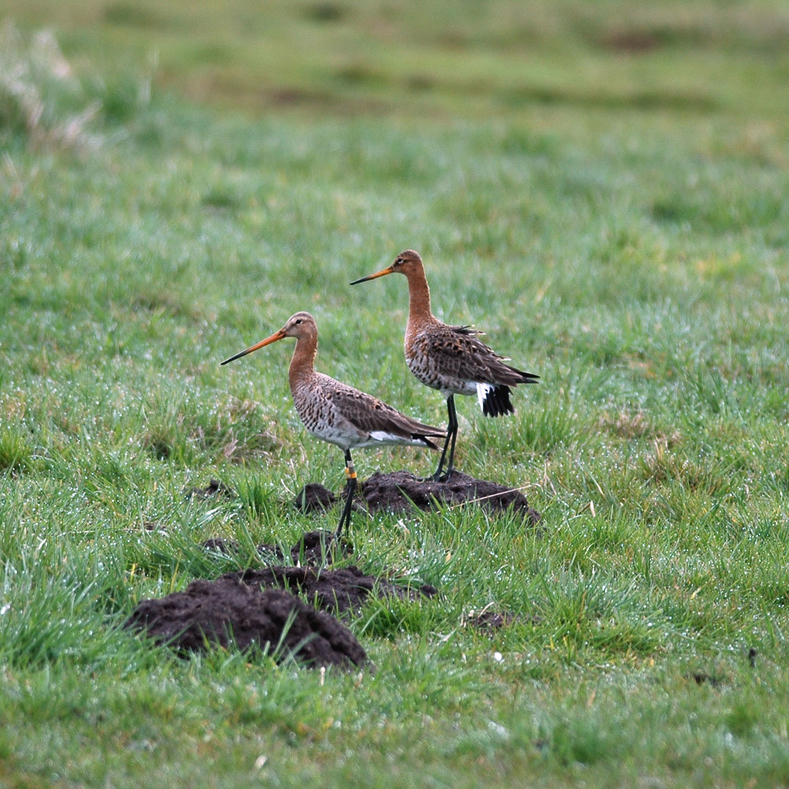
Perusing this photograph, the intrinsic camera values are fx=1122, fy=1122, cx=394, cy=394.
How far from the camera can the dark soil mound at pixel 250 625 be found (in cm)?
421

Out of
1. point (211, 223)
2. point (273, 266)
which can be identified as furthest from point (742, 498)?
point (211, 223)

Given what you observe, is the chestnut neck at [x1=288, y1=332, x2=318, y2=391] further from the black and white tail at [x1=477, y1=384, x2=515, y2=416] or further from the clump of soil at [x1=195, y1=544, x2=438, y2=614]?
the clump of soil at [x1=195, y1=544, x2=438, y2=614]

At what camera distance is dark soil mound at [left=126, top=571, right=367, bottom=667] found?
→ 421 cm

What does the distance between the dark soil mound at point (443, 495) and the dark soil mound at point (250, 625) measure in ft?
4.28

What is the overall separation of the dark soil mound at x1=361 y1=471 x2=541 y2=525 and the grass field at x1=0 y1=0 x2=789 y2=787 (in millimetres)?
188

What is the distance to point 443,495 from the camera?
18.2 ft

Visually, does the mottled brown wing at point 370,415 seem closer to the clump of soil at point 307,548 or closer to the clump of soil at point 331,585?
the clump of soil at point 307,548

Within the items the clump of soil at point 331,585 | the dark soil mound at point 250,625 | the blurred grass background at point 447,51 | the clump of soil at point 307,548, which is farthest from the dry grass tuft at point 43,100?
the dark soil mound at point 250,625

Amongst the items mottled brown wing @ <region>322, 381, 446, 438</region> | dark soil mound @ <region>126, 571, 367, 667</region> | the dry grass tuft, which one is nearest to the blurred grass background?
the dry grass tuft

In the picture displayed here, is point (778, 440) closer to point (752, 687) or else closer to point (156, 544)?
point (752, 687)

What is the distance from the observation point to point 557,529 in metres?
5.46

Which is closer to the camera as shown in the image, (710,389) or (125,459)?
(125,459)

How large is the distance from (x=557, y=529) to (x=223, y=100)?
13.8 meters

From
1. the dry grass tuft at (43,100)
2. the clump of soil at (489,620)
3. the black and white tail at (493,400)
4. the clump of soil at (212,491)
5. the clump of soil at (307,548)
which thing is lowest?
the clump of soil at (212,491)
